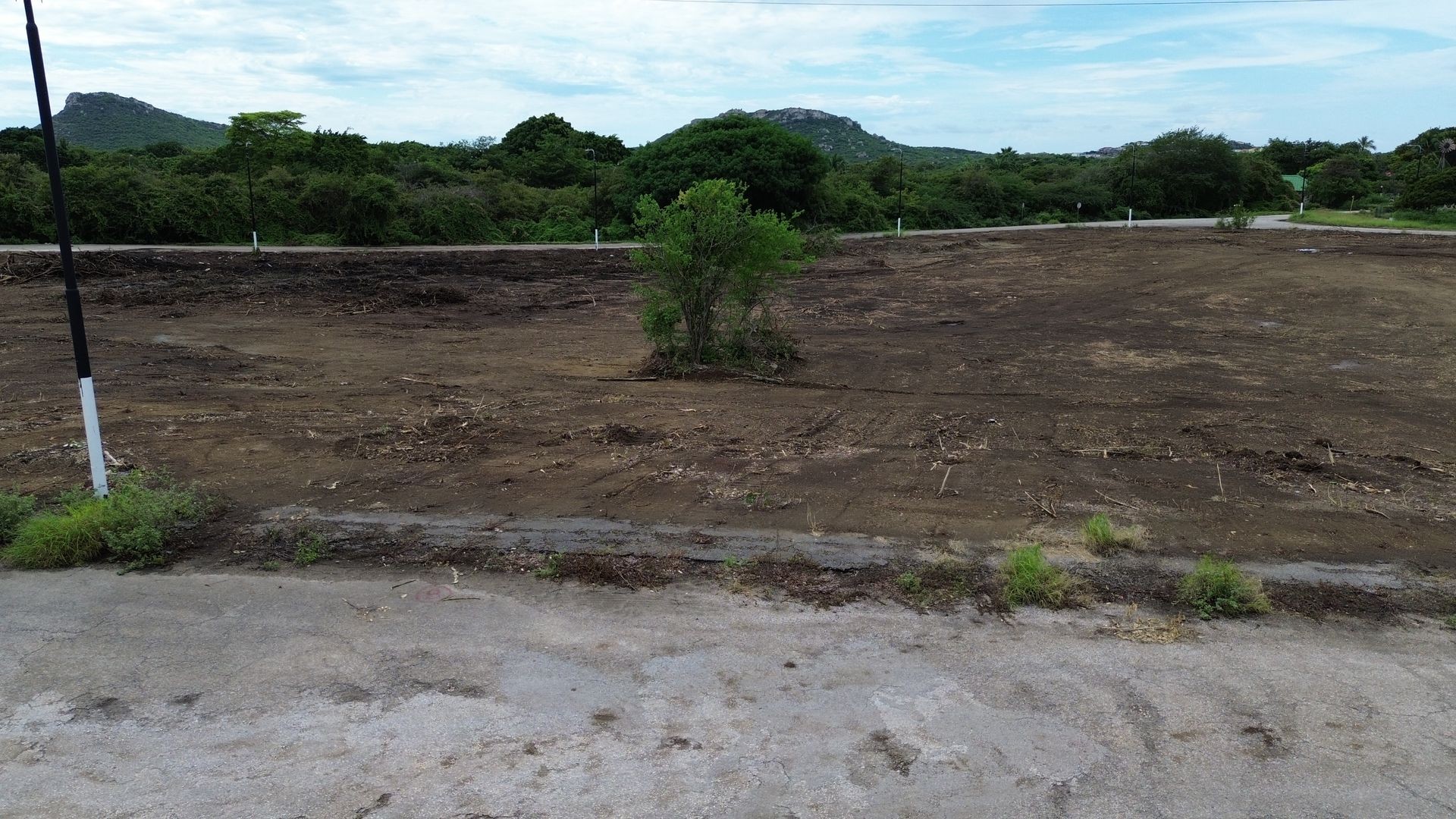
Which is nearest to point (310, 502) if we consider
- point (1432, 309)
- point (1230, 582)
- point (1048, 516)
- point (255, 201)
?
point (1048, 516)

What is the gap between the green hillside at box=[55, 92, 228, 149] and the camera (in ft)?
255

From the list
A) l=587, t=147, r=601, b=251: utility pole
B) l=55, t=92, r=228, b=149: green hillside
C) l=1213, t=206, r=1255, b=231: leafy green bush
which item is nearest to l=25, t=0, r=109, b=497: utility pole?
l=587, t=147, r=601, b=251: utility pole

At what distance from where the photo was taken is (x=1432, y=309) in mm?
18281

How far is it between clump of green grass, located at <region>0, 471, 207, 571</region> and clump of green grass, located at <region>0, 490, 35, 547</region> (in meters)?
0.06

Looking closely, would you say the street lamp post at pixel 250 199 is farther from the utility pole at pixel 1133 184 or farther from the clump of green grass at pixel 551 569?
the utility pole at pixel 1133 184

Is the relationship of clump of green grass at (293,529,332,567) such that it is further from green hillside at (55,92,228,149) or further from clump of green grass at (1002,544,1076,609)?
green hillside at (55,92,228,149)

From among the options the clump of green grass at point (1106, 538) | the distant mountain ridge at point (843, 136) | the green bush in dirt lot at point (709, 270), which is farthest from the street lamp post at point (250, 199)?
the distant mountain ridge at point (843, 136)

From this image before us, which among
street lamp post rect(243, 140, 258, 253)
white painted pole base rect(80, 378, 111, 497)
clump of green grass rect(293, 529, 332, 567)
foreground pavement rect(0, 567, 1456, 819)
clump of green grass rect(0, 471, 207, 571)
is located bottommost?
foreground pavement rect(0, 567, 1456, 819)

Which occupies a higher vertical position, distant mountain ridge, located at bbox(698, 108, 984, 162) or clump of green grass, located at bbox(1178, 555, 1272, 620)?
distant mountain ridge, located at bbox(698, 108, 984, 162)

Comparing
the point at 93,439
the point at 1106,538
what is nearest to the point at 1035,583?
the point at 1106,538

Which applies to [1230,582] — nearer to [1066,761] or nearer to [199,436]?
[1066,761]

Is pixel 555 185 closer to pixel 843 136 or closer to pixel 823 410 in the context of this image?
pixel 823 410

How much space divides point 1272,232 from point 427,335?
37.5 metres

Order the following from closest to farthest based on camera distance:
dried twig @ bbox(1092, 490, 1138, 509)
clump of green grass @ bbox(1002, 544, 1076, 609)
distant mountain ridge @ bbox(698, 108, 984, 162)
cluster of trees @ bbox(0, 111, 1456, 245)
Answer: clump of green grass @ bbox(1002, 544, 1076, 609), dried twig @ bbox(1092, 490, 1138, 509), cluster of trees @ bbox(0, 111, 1456, 245), distant mountain ridge @ bbox(698, 108, 984, 162)
